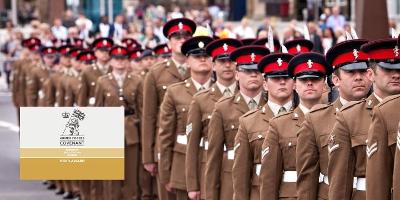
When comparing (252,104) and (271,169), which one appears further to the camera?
(252,104)

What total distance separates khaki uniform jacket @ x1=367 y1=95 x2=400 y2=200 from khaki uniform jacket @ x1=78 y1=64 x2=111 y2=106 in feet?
36.7

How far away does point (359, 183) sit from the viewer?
9.73 m

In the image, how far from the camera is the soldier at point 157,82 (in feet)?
53.5

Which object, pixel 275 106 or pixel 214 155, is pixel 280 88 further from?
pixel 214 155

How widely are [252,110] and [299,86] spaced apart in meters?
1.01

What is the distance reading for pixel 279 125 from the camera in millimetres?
11164

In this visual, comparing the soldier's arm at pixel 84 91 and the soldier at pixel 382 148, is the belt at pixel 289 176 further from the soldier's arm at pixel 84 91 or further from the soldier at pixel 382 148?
the soldier's arm at pixel 84 91

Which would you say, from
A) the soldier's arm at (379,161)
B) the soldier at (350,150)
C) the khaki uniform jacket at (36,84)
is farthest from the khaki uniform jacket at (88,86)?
the soldier's arm at (379,161)

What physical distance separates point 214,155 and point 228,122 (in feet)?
0.95

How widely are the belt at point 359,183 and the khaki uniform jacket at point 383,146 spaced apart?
2.39ft

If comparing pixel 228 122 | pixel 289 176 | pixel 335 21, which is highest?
pixel 335 21

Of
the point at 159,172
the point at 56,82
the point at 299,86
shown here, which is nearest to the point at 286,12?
the point at 56,82

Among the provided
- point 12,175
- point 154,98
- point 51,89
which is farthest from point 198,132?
point 12,175

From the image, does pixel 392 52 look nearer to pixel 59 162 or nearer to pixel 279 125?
pixel 279 125
